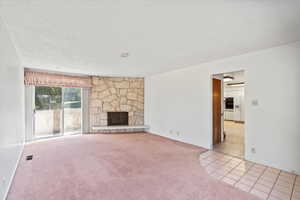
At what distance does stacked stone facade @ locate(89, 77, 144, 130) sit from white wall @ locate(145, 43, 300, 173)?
2495 mm

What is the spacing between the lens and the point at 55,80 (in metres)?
5.07

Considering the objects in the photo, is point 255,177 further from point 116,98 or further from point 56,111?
point 56,111

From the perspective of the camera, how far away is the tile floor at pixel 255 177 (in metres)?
2.09

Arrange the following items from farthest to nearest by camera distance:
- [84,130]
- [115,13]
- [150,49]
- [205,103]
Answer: [84,130] < [205,103] < [150,49] < [115,13]

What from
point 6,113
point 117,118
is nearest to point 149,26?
point 6,113

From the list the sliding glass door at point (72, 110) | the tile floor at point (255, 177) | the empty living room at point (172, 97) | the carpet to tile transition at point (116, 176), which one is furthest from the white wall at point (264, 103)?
the sliding glass door at point (72, 110)

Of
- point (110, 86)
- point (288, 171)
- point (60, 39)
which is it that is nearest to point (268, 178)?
point (288, 171)

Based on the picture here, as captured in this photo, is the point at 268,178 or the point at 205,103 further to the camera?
the point at 205,103

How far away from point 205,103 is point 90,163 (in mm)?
3207

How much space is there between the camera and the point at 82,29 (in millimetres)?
2158

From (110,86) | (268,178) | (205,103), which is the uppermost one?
(110,86)

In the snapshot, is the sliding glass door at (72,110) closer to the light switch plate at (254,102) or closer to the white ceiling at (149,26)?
the white ceiling at (149,26)

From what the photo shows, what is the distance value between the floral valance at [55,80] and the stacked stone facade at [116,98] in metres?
0.38

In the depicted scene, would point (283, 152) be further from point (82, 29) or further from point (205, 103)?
point (82, 29)
